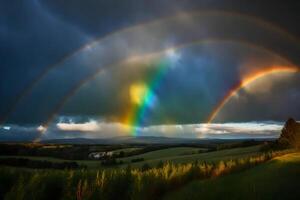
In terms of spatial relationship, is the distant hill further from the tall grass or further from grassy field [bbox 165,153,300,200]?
the tall grass

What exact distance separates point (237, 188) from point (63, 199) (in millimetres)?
5521

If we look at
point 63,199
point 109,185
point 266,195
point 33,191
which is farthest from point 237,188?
point 33,191

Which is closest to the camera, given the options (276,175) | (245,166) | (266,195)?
(266,195)

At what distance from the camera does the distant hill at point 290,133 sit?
1335 inches

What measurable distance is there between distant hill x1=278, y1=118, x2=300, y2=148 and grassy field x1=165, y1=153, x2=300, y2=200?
2102 cm

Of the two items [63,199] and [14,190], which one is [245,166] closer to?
[63,199]

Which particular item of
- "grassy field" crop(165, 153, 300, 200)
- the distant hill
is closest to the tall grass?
"grassy field" crop(165, 153, 300, 200)

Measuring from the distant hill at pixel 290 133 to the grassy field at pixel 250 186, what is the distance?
69.0 feet

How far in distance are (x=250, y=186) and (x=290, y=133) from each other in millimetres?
25967

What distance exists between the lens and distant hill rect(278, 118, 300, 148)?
3390 centimetres

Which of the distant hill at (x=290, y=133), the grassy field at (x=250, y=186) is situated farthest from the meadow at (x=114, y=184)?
the distant hill at (x=290, y=133)

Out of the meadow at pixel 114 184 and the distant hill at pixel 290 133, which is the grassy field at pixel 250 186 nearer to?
the meadow at pixel 114 184

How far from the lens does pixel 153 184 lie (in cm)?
1182

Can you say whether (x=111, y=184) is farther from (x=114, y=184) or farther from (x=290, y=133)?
(x=290, y=133)
